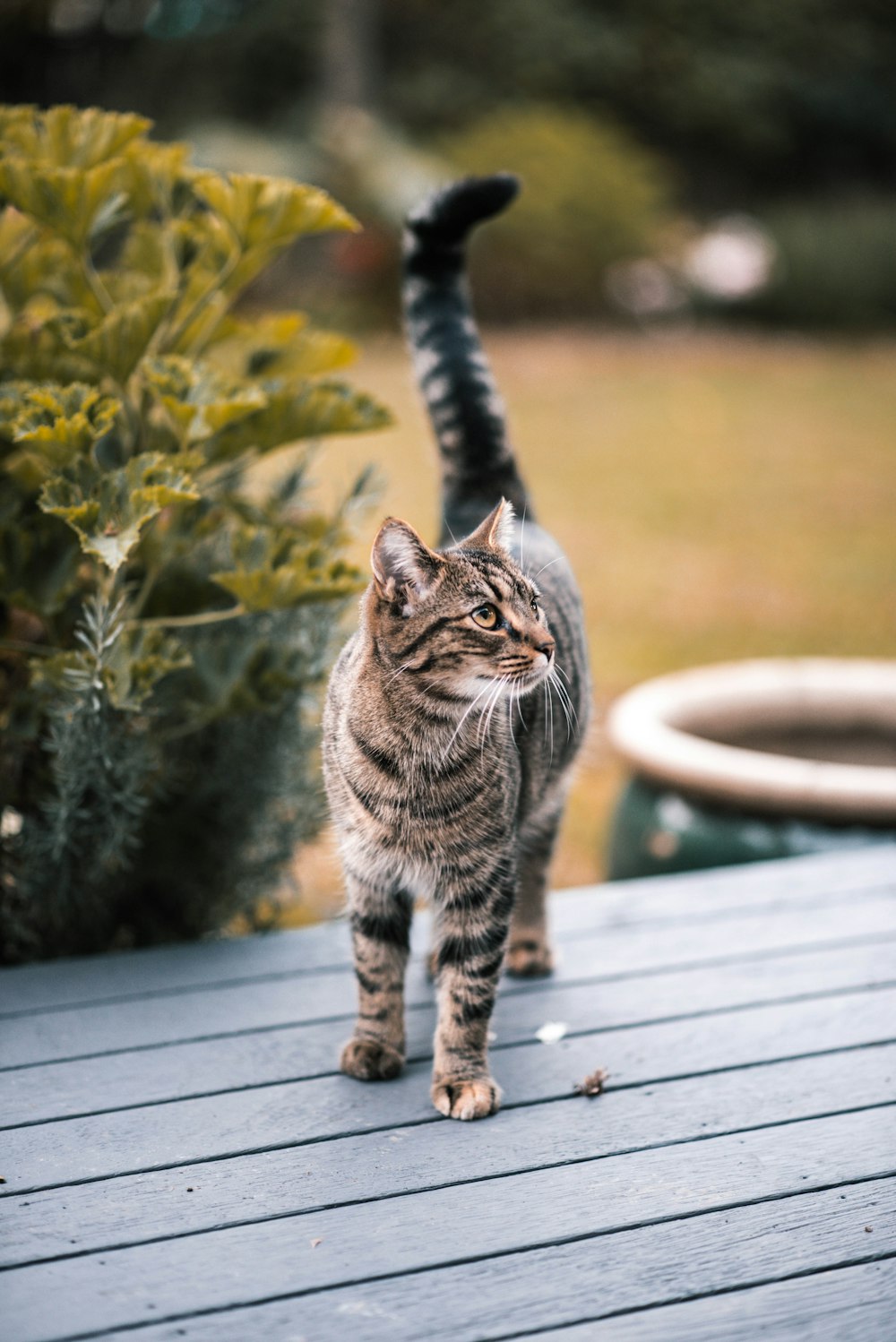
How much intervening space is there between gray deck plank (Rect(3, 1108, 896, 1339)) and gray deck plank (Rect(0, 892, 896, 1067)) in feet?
1.60

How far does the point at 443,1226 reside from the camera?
5.03ft

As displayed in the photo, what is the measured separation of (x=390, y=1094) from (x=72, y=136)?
1.64 meters

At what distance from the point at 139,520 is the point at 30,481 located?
48 centimetres

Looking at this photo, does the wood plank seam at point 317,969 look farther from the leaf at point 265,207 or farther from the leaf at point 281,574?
the leaf at point 265,207

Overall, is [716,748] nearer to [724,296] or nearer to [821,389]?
[821,389]

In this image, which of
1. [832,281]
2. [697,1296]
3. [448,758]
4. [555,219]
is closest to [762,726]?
[448,758]

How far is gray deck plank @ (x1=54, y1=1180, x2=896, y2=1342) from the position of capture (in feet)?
4.47

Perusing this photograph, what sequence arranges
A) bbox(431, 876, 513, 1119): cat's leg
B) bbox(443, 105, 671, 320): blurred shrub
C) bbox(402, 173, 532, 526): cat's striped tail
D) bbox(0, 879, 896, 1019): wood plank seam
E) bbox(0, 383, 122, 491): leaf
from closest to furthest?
bbox(431, 876, 513, 1119): cat's leg
bbox(0, 383, 122, 491): leaf
bbox(0, 879, 896, 1019): wood plank seam
bbox(402, 173, 532, 526): cat's striped tail
bbox(443, 105, 671, 320): blurred shrub

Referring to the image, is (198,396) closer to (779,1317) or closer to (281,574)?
(281,574)

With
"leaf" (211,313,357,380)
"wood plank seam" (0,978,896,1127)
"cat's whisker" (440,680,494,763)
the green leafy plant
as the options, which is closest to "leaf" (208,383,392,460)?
the green leafy plant

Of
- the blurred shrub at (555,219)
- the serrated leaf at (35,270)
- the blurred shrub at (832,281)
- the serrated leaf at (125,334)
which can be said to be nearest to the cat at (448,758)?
the serrated leaf at (125,334)

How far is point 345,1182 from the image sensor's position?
1.61 metres

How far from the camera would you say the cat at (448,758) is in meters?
1.71

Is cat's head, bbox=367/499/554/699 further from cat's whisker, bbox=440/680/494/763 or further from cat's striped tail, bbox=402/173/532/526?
cat's striped tail, bbox=402/173/532/526
